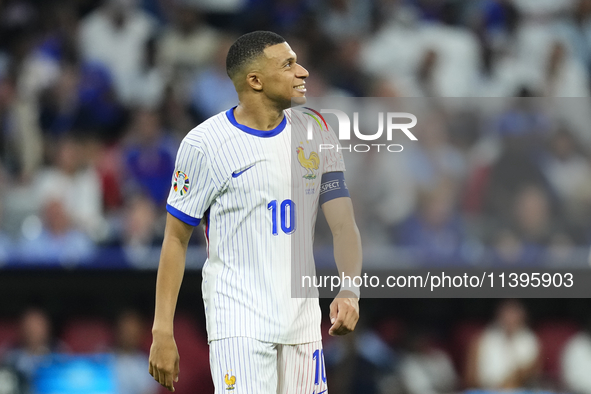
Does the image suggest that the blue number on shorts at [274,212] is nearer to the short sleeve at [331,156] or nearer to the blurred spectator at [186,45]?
the short sleeve at [331,156]

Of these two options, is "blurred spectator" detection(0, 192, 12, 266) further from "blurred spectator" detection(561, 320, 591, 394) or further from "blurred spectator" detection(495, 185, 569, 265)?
"blurred spectator" detection(561, 320, 591, 394)

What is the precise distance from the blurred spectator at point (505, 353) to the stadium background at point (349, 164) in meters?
0.08

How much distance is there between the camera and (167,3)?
29.8 feet

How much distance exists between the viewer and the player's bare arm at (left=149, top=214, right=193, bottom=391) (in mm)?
3396

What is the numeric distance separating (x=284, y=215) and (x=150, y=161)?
162 inches

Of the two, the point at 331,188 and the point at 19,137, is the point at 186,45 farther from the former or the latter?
the point at 331,188

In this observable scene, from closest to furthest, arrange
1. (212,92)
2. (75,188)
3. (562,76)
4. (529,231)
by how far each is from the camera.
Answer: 1. (529,231)
2. (75,188)
3. (562,76)
4. (212,92)

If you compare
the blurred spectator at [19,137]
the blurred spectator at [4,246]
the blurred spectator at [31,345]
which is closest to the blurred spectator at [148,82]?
the blurred spectator at [19,137]

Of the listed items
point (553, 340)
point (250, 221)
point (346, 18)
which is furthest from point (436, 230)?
point (250, 221)

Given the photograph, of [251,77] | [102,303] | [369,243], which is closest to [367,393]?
[369,243]

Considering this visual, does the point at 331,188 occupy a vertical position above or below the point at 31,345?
above

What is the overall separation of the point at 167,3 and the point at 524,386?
17.5ft

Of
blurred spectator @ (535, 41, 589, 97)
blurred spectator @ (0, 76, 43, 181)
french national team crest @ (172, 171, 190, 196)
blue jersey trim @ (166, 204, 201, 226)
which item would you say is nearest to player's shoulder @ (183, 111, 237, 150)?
french national team crest @ (172, 171, 190, 196)

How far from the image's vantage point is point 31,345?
22.4ft
